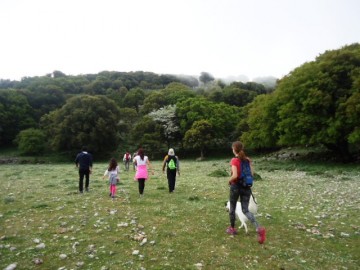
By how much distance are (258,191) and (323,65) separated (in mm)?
27614

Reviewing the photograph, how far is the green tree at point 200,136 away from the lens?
208 ft

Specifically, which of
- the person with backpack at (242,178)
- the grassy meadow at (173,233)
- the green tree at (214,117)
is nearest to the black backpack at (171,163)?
the grassy meadow at (173,233)

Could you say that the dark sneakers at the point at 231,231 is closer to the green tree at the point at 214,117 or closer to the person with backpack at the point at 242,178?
the person with backpack at the point at 242,178

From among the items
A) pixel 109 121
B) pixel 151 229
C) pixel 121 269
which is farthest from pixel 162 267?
pixel 109 121

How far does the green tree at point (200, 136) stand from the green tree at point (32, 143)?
36.3 m

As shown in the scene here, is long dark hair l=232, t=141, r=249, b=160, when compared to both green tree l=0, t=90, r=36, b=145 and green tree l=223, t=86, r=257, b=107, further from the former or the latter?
green tree l=223, t=86, r=257, b=107

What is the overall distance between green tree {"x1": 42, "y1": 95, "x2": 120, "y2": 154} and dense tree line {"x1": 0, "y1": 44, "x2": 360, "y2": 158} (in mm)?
226

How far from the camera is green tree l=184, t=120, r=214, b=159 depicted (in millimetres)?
63250

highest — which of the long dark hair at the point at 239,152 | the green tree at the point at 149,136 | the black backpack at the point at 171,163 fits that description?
the green tree at the point at 149,136

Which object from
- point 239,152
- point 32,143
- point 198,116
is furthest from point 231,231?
point 32,143

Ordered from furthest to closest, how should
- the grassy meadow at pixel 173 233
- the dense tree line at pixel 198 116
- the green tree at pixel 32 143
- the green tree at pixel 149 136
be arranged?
the green tree at pixel 32 143 < the green tree at pixel 149 136 < the dense tree line at pixel 198 116 < the grassy meadow at pixel 173 233

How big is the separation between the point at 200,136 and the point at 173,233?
53127mm

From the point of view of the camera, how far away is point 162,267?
25.2 feet

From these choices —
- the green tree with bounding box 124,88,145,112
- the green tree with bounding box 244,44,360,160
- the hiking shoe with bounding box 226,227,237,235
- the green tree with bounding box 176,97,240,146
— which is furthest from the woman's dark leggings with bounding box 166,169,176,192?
the green tree with bounding box 124,88,145,112
